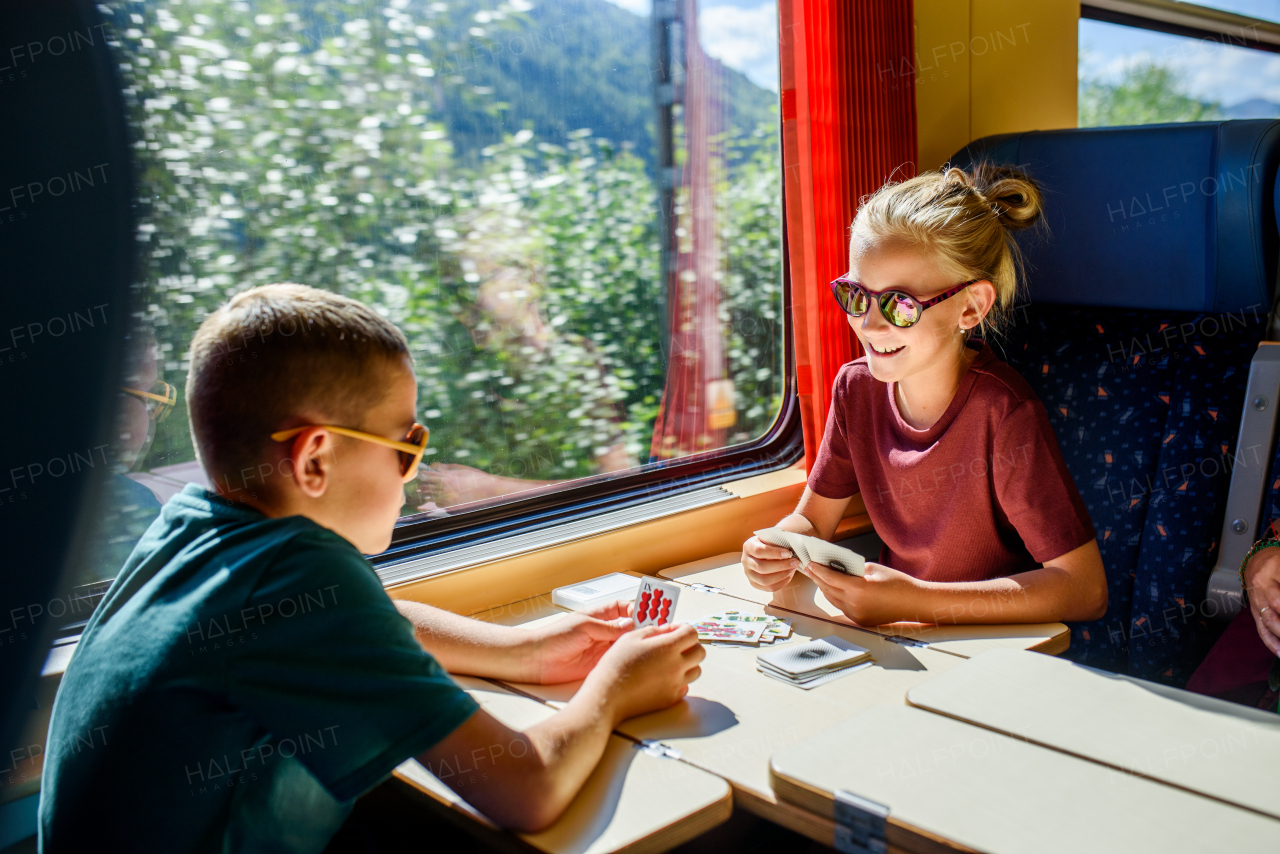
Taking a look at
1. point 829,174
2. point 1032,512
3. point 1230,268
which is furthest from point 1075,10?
point 1032,512

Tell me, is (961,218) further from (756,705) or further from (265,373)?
(265,373)

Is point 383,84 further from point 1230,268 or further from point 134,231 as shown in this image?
point 1230,268

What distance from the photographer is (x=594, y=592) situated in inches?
73.5

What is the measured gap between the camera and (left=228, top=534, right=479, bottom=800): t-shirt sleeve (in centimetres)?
94

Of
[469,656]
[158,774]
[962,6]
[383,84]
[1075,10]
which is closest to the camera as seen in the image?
[158,774]

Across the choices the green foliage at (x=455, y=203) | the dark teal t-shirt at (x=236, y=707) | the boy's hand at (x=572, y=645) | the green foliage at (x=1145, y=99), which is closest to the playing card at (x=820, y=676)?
the boy's hand at (x=572, y=645)

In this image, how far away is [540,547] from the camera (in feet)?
6.66

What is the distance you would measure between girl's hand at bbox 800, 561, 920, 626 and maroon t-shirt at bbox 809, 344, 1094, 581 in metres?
0.26

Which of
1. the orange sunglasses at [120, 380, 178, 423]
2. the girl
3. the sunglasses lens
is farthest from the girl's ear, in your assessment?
the orange sunglasses at [120, 380, 178, 423]

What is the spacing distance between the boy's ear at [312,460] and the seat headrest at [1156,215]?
1.79 meters

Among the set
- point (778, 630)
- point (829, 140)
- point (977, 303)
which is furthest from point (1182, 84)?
point (778, 630)

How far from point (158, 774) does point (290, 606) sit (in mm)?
215

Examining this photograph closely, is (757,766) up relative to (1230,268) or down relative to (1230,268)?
down

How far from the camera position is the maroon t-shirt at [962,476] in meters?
1.70
